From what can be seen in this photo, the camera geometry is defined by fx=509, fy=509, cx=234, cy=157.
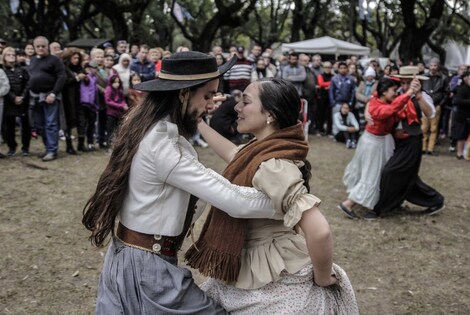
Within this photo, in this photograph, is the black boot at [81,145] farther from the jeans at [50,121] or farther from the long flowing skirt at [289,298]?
the long flowing skirt at [289,298]

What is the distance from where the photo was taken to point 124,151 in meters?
1.98

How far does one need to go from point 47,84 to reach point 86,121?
127 cm

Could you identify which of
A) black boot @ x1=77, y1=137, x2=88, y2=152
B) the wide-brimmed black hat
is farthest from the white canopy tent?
the wide-brimmed black hat

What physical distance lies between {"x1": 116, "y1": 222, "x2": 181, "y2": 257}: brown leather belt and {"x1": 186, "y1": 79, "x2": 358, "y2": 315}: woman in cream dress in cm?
17

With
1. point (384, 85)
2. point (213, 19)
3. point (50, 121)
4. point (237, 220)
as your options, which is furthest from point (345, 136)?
point (213, 19)

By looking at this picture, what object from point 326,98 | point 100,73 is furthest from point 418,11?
point 100,73

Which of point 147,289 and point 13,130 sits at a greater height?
point 147,289

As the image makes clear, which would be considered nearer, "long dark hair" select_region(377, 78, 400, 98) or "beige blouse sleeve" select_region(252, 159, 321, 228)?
"beige blouse sleeve" select_region(252, 159, 321, 228)

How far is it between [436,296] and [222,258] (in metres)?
2.78

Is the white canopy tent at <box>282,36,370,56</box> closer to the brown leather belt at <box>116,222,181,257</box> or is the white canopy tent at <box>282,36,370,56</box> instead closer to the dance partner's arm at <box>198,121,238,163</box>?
the dance partner's arm at <box>198,121,238,163</box>

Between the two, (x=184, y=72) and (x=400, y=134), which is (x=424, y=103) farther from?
(x=184, y=72)

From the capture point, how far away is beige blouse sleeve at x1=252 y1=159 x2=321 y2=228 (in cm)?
186

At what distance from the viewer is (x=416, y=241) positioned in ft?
17.6

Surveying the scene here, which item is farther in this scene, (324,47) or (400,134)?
(324,47)
